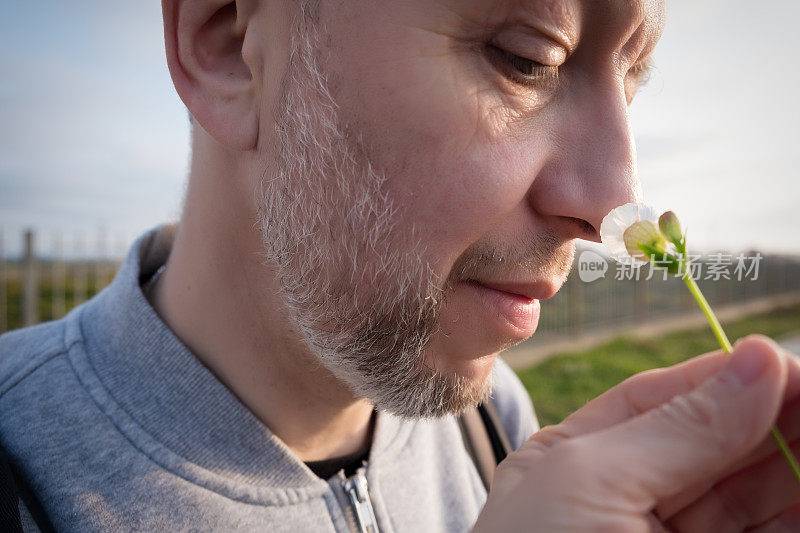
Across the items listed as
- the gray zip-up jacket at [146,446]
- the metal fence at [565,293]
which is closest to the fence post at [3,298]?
the metal fence at [565,293]

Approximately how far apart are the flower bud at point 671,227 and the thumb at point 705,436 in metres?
0.22

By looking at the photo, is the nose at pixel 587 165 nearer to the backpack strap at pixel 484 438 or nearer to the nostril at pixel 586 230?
the nostril at pixel 586 230

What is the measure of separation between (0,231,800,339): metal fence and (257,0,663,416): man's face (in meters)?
4.79

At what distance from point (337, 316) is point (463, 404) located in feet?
1.48

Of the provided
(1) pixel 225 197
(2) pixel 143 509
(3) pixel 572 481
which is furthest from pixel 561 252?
(2) pixel 143 509

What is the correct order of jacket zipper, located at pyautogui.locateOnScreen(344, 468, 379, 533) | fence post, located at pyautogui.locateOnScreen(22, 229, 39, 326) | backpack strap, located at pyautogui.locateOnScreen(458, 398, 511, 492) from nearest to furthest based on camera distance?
jacket zipper, located at pyautogui.locateOnScreen(344, 468, 379, 533) → backpack strap, located at pyautogui.locateOnScreen(458, 398, 511, 492) → fence post, located at pyautogui.locateOnScreen(22, 229, 39, 326)

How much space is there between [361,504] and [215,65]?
1.35 m

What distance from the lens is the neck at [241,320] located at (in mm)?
1585

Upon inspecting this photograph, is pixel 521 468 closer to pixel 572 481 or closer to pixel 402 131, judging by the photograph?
pixel 572 481

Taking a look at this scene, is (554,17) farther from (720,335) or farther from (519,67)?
(720,335)


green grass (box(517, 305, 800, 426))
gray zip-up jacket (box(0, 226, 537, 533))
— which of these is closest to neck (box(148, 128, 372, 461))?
gray zip-up jacket (box(0, 226, 537, 533))

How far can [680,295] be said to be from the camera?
557 inches

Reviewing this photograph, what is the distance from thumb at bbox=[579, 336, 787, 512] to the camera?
0.80 meters

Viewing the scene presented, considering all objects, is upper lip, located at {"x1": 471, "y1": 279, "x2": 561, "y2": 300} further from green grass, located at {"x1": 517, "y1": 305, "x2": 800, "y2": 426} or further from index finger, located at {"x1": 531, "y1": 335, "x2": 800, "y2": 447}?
green grass, located at {"x1": 517, "y1": 305, "x2": 800, "y2": 426}
